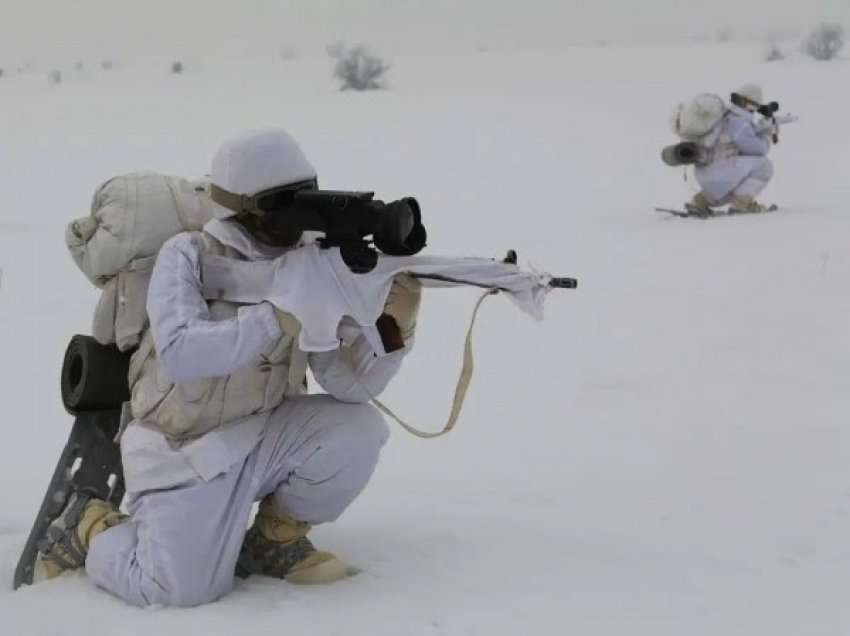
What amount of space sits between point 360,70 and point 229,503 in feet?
51.4

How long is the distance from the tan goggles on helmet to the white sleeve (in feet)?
0.50

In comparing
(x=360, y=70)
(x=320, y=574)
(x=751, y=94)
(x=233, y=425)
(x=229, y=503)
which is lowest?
(x=320, y=574)

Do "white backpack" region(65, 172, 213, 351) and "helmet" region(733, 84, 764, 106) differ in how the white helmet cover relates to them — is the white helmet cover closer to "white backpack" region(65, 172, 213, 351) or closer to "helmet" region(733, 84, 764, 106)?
"helmet" region(733, 84, 764, 106)

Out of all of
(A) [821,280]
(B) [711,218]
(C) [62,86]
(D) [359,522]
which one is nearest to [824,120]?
(B) [711,218]

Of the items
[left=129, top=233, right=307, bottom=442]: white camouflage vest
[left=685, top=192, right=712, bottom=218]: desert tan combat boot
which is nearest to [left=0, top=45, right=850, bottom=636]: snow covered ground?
[left=685, top=192, right=712, bottom=218]: desert tan combat boot

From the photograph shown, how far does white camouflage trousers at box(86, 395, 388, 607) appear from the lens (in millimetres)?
3037

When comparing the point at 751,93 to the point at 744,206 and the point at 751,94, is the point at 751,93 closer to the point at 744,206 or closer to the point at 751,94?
the point at 751,94

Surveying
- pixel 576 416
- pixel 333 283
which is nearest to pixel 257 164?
pixel 333 283

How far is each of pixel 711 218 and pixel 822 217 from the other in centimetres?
68

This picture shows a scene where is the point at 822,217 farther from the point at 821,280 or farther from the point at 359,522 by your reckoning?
the point at 359,522

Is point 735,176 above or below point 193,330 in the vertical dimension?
above

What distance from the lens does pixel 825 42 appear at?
19.4 meters

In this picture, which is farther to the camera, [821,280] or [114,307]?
[821,280]

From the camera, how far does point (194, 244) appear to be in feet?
10.2
